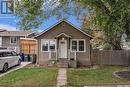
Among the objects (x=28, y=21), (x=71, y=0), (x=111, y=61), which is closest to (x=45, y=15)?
(x=28, y=21)

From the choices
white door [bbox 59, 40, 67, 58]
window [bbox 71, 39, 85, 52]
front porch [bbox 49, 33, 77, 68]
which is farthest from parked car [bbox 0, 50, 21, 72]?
window [bbox 71, 39, 85, 52]

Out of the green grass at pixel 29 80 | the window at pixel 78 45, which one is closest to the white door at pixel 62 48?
the window at pixel 78 45

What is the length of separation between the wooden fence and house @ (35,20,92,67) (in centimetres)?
189

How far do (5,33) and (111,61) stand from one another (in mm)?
29679

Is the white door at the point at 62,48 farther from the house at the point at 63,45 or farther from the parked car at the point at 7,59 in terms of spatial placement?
the parked car at the point at 7,59

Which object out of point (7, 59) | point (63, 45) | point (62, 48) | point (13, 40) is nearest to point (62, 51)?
point (62, 48)

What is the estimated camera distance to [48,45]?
33344mm

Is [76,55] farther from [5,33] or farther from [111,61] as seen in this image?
[5,33]

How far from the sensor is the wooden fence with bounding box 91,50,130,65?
1352 inches

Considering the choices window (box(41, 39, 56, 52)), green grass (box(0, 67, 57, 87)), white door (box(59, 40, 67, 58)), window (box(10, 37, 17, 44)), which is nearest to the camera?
green grass (box(0, 67, 57, 87))

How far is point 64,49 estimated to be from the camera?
3325 cm

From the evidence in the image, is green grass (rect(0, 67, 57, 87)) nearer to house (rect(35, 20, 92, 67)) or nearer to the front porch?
the front porch

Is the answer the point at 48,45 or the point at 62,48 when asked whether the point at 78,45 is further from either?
the point at 48,45

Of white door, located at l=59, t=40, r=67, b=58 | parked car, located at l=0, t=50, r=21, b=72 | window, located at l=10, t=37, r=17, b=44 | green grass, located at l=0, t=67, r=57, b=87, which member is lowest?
green grass, located at l=0, t=67, r=57, b=87
